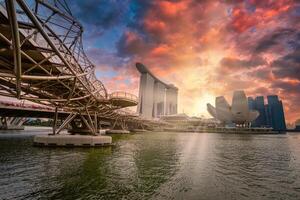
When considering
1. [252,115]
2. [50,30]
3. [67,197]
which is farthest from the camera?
[252,115]

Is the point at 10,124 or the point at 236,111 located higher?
the point at 236,111

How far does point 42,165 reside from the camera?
1369 centimetres

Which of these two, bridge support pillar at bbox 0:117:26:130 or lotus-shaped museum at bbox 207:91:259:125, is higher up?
lotus-shaped museum at bbox 207:91:259:125

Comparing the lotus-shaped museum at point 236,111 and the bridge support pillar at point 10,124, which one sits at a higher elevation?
the lotus-shaped museum at point 236,111

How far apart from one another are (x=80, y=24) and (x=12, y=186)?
15.1m

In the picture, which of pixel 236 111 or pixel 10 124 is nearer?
pixel 10 124

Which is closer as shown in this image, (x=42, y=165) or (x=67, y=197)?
(x=67, y=197)

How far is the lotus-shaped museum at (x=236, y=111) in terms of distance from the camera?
455 ft

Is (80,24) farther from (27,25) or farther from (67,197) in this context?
(67,197)

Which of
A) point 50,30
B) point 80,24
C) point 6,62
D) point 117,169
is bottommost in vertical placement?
point 117,169

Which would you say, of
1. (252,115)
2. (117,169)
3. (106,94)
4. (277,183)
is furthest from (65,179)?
(252,115)

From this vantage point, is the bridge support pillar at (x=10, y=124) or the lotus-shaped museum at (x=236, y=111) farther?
the lotus-shaped museum at (x=236, y=111)

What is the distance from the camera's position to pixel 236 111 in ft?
471

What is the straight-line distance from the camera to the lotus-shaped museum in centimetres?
13875
